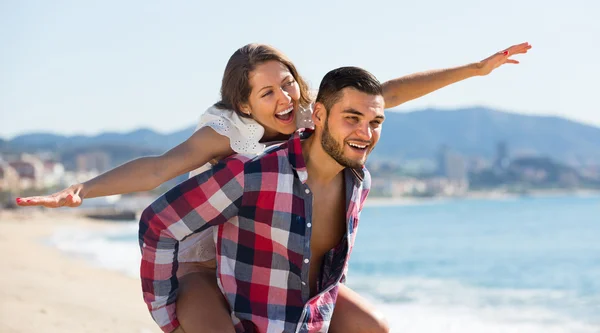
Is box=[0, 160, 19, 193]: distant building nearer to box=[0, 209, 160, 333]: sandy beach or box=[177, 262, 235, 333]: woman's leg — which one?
box=[0, 209, 160, 333]: sandy beach

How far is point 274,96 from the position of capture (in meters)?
3.64

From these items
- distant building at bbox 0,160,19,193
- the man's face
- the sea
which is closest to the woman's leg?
the man's face

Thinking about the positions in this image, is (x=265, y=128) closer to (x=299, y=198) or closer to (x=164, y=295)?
(x=299, y=198)

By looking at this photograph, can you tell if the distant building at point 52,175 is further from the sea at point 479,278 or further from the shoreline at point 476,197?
the sea at point 479,278

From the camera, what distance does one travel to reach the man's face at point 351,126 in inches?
124

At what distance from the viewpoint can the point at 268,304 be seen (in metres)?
3.21

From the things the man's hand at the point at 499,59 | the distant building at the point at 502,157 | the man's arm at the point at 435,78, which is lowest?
the man's arm at the point at 435,78

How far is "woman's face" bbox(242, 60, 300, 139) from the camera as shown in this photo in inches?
143

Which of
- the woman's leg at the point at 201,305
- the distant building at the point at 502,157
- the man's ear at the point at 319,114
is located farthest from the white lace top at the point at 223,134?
the distant building at the point at 502,157

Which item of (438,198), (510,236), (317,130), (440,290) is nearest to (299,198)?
(317,130)

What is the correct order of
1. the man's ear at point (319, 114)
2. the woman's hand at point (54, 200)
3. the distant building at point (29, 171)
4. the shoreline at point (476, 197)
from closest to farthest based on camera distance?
the woman's hand at point (54, 200) < the man's ear at point (319, 114) < the distant building at point (29, 171) < the shoreline at point (476, 197)

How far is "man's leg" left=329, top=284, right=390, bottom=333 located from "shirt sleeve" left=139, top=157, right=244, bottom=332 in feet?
2.34

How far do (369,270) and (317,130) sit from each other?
21412mm

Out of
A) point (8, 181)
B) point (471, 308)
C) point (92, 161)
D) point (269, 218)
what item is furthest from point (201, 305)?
point (92, 161)
